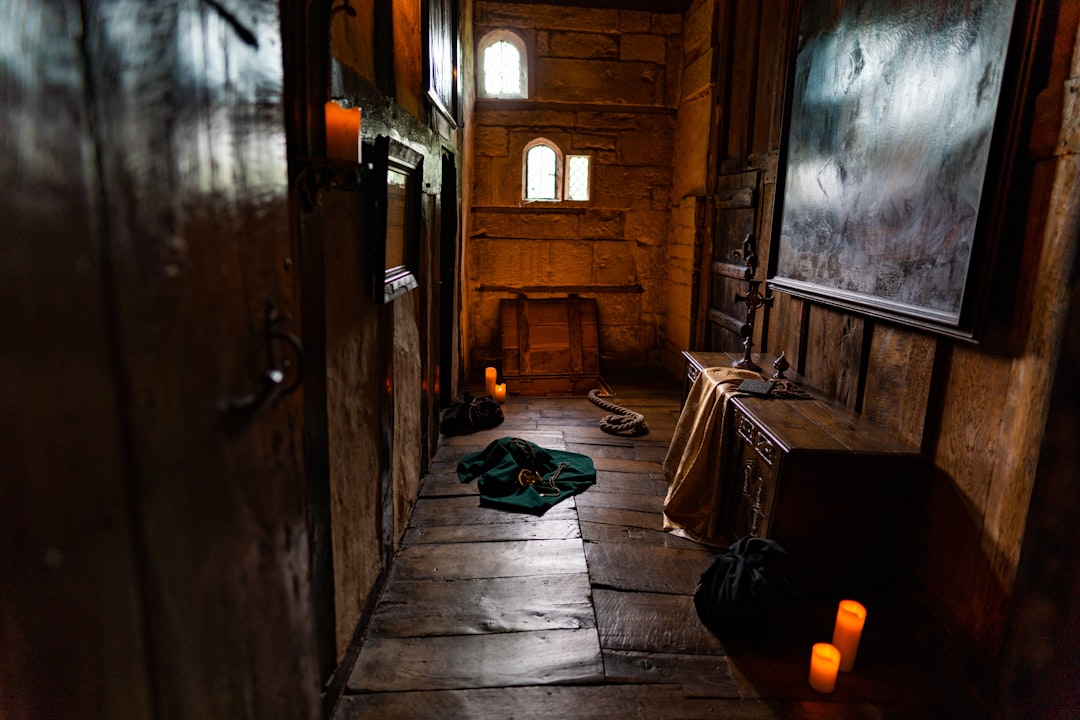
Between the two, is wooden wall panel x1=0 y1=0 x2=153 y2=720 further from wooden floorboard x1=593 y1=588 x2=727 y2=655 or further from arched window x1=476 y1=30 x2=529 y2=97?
arched window x1=476 y1=30 x2=529 y2=97

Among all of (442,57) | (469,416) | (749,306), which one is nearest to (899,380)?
(749,306)

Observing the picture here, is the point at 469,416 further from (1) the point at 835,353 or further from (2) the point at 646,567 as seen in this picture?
(1) the point at 835,353

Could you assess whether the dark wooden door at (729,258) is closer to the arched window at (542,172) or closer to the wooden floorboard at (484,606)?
the arched window at (542,172)

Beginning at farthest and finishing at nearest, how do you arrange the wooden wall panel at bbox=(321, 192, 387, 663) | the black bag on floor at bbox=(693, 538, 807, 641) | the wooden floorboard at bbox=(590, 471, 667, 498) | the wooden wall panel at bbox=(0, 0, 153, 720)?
the wooden floorboard at bbox=(590, 471, 667, 498)
the black bag on floor at bbox=(693, 538, 807, 641)
the wooden wall panel at bbox=(321, 192, 387, 663)
the wooden wall panel at bbox=(0, 0, 153, 720)

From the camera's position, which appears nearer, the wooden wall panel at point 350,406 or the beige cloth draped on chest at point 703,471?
the wooden wall panel at point 350,406

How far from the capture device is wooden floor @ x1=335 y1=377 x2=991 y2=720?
2141 mm

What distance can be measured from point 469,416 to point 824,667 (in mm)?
3233

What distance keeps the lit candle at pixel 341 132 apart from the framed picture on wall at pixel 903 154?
6.84 feet

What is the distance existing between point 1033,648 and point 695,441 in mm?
1758

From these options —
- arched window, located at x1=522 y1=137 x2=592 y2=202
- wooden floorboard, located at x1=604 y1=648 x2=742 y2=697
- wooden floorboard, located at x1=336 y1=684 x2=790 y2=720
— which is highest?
arched window, located at x1=522 y1=137 x2=592 y2=202

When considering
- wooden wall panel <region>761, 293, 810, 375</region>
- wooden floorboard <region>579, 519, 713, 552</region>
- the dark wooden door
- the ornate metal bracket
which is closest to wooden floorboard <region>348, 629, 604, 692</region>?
wooden floorboard <region>579, 519, 713, 552</region>

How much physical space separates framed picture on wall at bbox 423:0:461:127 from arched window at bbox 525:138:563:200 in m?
1.74

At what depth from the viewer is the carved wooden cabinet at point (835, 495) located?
2.47 meters

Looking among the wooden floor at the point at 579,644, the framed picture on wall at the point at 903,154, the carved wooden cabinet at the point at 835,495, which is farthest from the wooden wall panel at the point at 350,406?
the framed picture on wall at the point at 903,154
